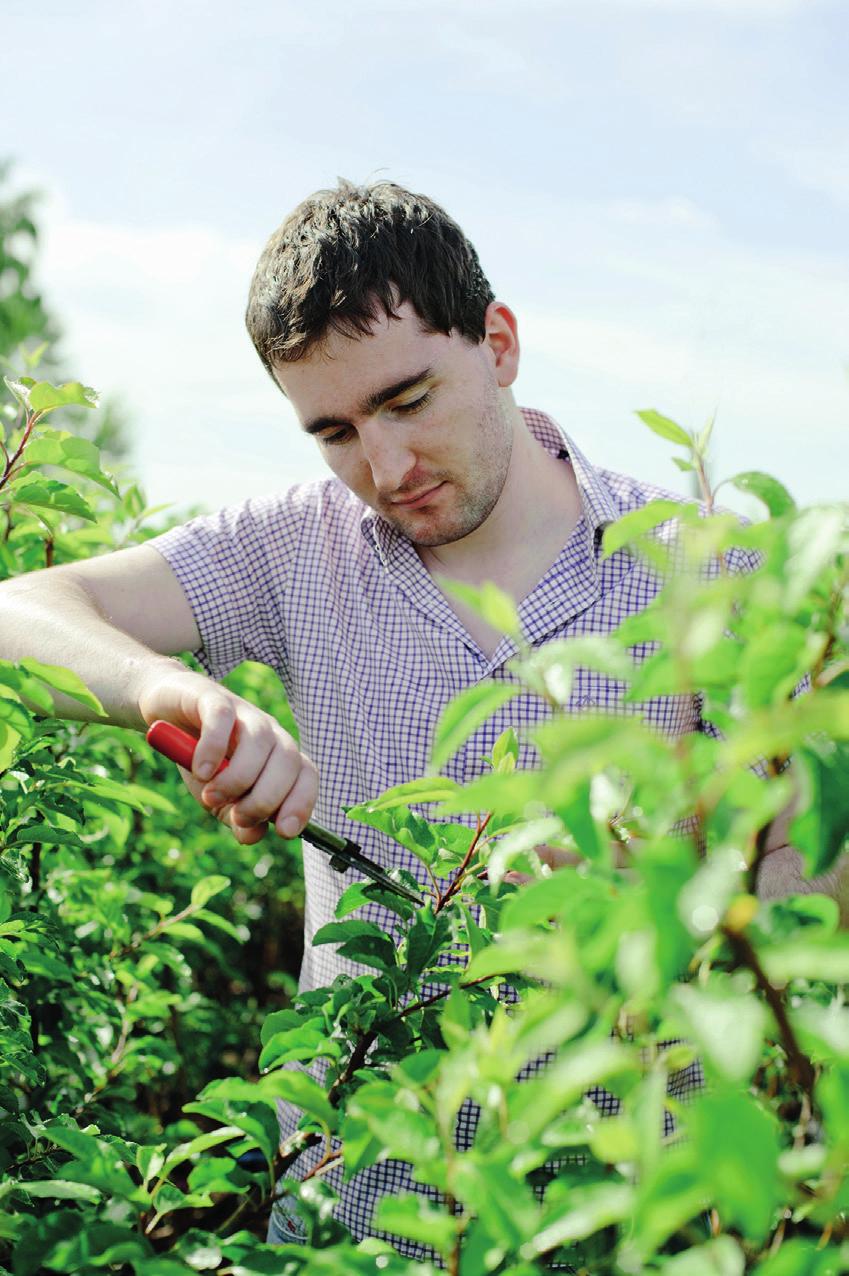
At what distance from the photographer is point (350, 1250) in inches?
34.4

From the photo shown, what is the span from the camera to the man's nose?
7.69ft

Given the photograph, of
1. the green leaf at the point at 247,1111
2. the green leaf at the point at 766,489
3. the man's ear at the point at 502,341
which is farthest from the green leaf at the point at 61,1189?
the man's ear at the point at 502,341

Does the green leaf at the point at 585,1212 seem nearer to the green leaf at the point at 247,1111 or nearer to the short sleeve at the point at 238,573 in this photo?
the green leaf at the point at 247,1111

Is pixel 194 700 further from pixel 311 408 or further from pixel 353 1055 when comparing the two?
pixel 311 408

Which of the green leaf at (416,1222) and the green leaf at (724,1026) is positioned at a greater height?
the green leaf at (724,1026)

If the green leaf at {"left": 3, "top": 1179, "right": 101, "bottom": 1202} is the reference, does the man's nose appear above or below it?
above

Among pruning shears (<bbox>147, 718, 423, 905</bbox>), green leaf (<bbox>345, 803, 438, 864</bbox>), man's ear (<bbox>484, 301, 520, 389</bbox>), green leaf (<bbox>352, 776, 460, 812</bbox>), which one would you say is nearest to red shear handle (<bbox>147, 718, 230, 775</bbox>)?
pruning shears (<bbox>147, 718, 423, 905</bbox>)

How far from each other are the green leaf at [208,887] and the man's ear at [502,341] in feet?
4.26

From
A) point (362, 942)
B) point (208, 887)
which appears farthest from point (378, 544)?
point (362, 942)

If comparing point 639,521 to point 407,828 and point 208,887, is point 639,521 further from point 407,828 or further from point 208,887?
point 208,887

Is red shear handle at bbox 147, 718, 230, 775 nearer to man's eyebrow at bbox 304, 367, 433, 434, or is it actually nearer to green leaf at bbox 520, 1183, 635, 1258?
green leaf at bbox 520, 1183, 635, 1258

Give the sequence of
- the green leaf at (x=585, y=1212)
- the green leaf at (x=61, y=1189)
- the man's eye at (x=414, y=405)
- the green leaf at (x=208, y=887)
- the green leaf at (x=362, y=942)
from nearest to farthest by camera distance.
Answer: the green leaf at (x=585, y=1212) < the green leaf at (x=61, y=1189) < the green leaf at (x=362, y=942) < the green leaf at (x=208, y=887) < the man's eye at (x=414, y=405)

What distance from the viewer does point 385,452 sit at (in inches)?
92.3

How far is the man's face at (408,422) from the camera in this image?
2330 millimetres
